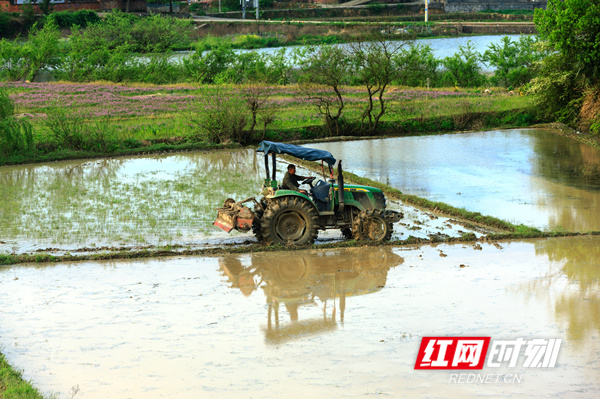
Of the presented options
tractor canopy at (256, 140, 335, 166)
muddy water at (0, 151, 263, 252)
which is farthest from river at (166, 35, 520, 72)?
tractor canopy at (256, 140, 335, 166)

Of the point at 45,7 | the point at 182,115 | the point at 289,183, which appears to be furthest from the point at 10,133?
the point at 45,7

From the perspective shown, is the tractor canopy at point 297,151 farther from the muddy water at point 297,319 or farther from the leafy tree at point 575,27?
the leafy tree at point 575,27

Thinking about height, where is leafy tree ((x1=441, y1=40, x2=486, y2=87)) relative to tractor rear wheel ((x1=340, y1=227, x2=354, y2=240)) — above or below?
above

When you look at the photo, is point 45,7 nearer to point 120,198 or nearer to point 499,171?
point 120,198

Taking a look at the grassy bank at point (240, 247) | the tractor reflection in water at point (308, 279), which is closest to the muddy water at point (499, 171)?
the grassy bank at point (240, 247)

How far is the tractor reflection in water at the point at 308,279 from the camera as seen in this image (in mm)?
9422

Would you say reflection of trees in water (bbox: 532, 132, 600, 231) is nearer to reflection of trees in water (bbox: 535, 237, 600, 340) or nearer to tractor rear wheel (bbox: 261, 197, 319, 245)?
reflection of trees in water (bbox: 535, 237, 600, 340)

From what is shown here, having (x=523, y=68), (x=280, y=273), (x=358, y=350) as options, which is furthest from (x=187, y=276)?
(x=523, y=68)

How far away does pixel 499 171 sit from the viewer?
69.7 ft

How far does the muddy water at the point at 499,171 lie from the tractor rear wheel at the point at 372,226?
3775 millimetres

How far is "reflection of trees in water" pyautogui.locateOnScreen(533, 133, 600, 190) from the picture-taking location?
20.0m

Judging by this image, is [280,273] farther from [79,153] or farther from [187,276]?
[79,153]

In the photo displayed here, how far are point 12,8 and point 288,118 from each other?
51.6 m

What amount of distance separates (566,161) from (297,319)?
1646 centimetres
